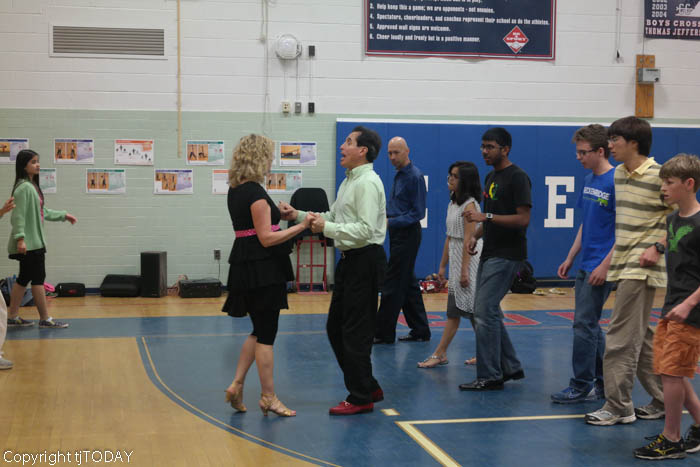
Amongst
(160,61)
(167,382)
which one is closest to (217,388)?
(167,382)

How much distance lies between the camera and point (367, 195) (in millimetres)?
4605

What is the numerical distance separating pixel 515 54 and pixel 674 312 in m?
8.24

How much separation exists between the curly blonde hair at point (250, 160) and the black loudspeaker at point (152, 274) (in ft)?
19.7

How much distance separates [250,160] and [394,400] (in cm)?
195

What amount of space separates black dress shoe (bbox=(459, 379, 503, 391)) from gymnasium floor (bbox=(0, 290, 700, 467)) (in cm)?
10

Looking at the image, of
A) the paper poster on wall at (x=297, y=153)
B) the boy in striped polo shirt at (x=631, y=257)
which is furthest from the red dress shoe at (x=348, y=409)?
the paper poster on wall at (x=297, y=153)

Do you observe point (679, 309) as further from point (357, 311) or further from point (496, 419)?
point (357, 311)

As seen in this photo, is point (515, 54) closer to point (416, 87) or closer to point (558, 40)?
point (558, 40)

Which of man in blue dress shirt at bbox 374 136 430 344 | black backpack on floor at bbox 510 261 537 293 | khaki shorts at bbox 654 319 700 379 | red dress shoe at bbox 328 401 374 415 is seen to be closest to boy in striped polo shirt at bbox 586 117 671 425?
khaki shorts at bbox 654 319 700 379

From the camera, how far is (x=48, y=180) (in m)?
10.4

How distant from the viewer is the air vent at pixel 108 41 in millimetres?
10352

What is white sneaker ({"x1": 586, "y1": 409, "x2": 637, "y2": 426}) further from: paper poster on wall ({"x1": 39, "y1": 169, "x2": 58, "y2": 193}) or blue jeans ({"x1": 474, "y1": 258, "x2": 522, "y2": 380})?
paper poster on wall ({"x1": 39, "y1": 169, "x2": 58, "y2": 193})

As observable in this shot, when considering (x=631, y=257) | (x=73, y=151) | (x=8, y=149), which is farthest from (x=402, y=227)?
(x=8, y=149)

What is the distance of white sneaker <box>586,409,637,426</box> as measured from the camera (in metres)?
4.54
